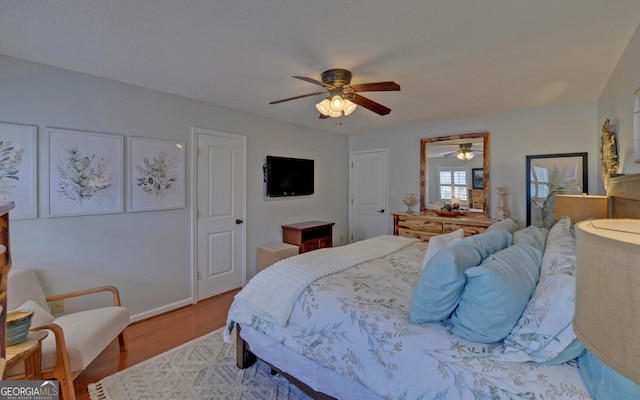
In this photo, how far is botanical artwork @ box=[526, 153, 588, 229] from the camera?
347 cm

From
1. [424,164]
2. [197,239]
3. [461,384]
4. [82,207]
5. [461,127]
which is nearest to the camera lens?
[461,384]

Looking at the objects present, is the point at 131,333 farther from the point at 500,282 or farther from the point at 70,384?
the point at 500,282

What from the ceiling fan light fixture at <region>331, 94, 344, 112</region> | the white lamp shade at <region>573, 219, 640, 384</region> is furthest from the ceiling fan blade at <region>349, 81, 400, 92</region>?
the white lamp shade at <region>573, 219, 640, 384</region>

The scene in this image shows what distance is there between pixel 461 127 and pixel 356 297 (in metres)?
3.66

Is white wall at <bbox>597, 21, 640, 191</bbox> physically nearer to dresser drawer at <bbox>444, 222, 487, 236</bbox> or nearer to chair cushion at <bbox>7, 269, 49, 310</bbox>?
dresser drawer at <bbox>444, 222, 487, 236</bbox>

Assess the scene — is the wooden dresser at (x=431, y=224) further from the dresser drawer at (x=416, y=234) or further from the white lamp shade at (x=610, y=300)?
the white lamp shade at (x=610, y=300)

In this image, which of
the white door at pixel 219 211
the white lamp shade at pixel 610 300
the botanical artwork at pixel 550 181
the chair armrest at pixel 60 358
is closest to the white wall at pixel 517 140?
the botanical artwork at pixel 550 181

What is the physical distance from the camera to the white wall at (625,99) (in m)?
1.86

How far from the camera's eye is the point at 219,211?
12.1 feet

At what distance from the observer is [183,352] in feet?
7.93

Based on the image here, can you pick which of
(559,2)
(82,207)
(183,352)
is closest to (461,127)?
(559,2)

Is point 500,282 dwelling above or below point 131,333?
above

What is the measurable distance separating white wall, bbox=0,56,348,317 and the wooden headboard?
3.65 m

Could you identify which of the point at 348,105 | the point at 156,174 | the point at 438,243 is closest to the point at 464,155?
the point at 348,105
